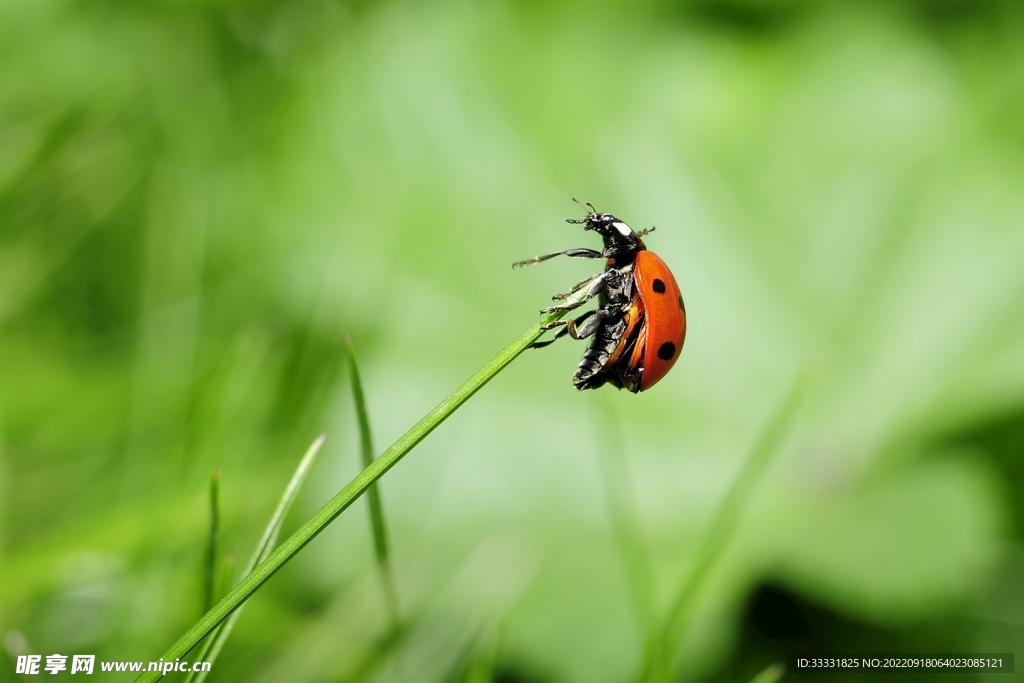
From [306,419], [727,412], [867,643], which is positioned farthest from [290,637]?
[727,412]

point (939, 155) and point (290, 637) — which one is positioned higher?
point (939, 155)

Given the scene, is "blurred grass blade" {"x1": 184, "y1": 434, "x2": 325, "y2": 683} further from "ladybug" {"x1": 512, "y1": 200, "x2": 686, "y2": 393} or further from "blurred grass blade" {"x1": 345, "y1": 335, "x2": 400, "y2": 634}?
"ladybug" {"x1": 512, "y1": 200, "x2": 686, "y2": 393}

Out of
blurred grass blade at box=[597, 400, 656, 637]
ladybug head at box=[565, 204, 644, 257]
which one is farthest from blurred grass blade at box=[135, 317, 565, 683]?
blurred grass blade at box=[597, 400, 656, 637]

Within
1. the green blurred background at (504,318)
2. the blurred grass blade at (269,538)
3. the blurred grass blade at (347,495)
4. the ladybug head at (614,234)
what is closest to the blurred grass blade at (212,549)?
the blurred grass blade at (269,538)

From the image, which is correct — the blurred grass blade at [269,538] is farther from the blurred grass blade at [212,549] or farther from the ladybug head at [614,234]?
the ladybug head at [614,234]

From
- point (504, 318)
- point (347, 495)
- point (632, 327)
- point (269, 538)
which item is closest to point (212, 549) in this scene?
point (269, 538)

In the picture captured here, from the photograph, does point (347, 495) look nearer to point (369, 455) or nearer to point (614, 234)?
point (369, 455)

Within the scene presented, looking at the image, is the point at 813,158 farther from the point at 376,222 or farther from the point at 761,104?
the point at 376,222
